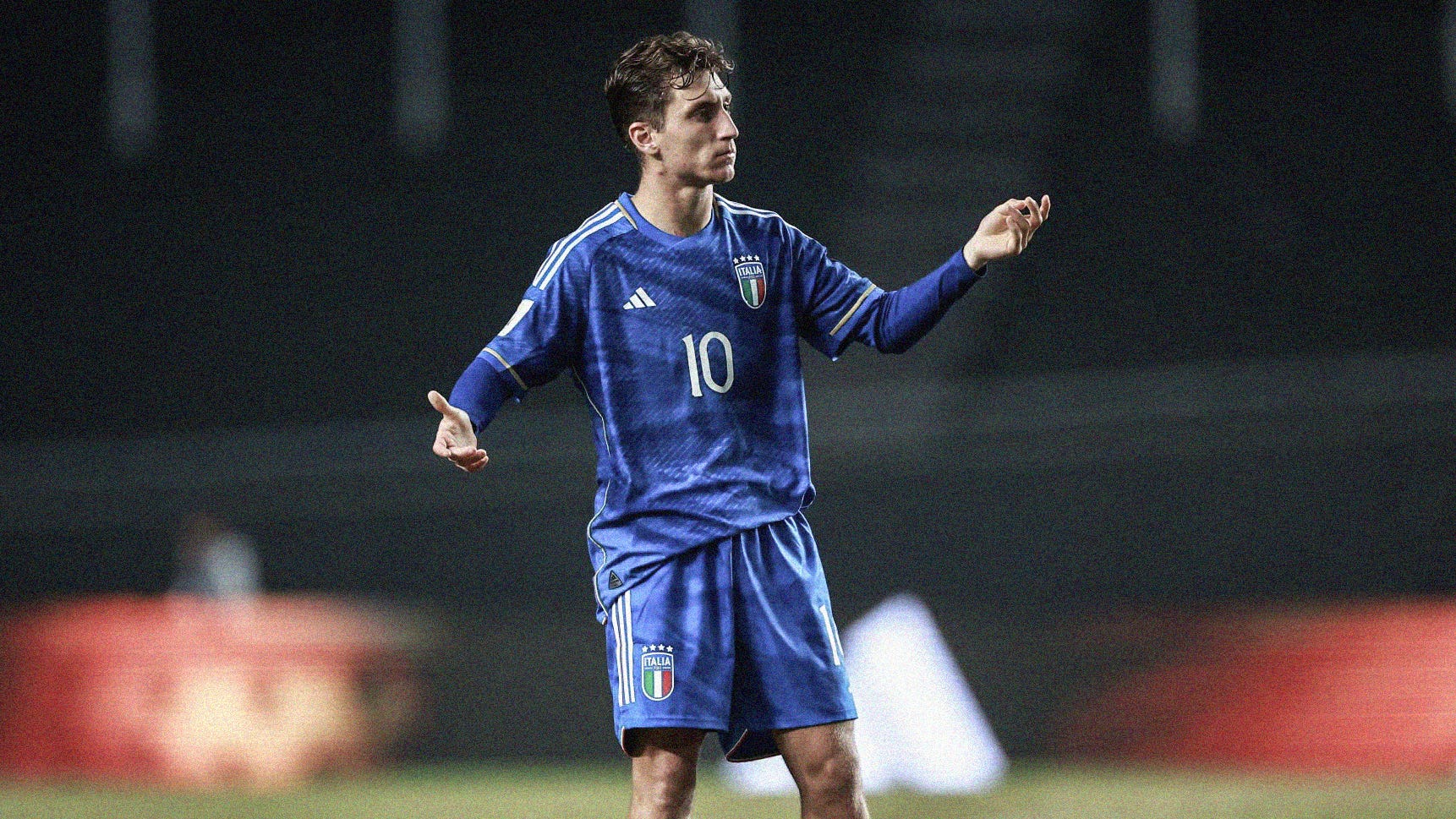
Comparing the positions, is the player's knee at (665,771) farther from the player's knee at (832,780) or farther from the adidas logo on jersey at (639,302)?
the adidas logo on jersey at (639,302)

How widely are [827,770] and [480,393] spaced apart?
3.57 ft

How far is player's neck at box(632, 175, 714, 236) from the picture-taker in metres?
3.75

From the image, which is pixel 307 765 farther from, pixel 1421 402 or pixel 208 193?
pixel 208 193

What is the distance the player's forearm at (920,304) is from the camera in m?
3.65

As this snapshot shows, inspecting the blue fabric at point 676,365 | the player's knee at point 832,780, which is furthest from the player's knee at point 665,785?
the blue fabric at point 676,365

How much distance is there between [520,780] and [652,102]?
589 cm

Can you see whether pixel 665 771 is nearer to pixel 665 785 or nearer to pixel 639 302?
pixel 665 785

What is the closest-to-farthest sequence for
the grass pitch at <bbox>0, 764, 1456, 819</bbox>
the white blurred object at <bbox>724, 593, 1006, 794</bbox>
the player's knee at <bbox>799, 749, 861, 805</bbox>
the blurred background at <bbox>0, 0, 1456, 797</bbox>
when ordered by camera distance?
1. the player's knee at <bbox>799, 749, 861, 805</bbox>
2. the grass pitch at <bbox>0, 764, 1456, 819</bbox>
3. the white blurred object at <bbox>724, 593, 1006, 794</bbox>
4. the blurred background at <bbox>0, 0, 1456, 797</bbox>

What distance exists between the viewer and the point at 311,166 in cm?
2162

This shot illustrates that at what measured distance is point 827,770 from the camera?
11.6 feet

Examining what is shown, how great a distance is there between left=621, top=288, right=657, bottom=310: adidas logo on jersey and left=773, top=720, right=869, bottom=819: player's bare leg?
0.97 meters

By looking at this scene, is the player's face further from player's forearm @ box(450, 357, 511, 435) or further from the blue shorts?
the blue shorts

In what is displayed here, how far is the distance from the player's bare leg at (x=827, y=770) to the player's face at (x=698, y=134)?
3.98ft

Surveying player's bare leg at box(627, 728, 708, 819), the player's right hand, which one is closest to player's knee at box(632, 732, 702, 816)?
player's bare leg at box(627, 728, 708, 819)
